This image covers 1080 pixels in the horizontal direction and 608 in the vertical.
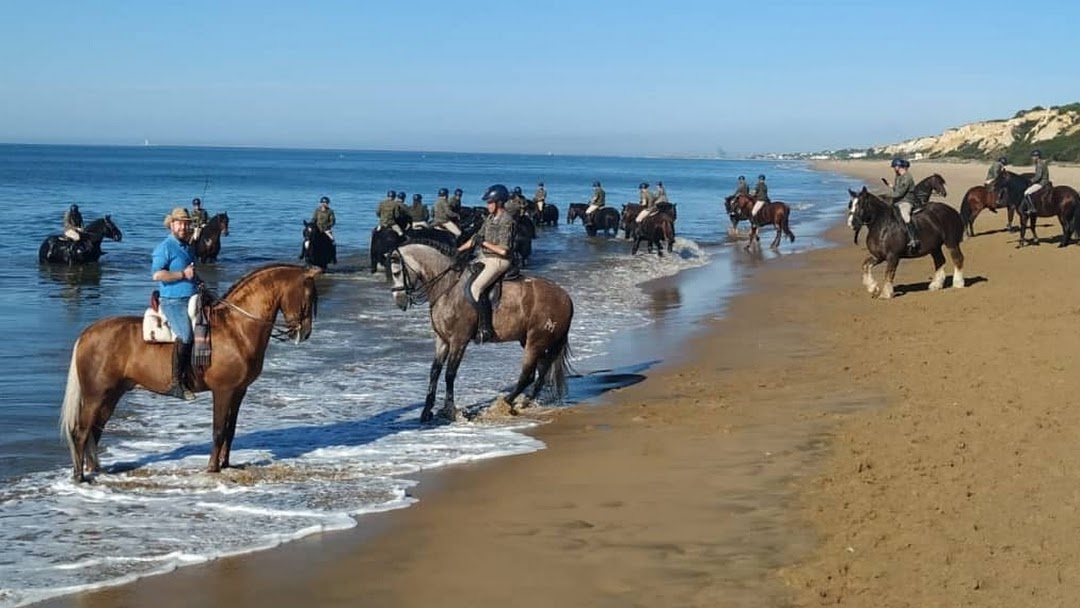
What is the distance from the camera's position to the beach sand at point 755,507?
5.93m

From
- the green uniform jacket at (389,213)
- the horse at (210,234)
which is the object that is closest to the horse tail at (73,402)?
the green uniform jacket at (389,213)

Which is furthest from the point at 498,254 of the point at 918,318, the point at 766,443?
the point at 918,318

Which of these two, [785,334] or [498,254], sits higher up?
[498,254]

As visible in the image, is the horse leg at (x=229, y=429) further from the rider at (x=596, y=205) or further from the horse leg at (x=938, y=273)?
the rider at (x=596, y=205)

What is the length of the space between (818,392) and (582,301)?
925 centimetres

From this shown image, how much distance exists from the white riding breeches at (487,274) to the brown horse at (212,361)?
244cm

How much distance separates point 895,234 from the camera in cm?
1852

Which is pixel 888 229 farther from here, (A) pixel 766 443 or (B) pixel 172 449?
(B) pixel 172 449

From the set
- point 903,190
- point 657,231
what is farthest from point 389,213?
point 903,190

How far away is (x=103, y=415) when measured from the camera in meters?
8.26

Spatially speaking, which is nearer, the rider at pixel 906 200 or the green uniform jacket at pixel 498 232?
the green uniform jacket at pixel 498 232

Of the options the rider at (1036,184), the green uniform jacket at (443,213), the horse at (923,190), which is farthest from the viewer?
the rider at (1036,184)

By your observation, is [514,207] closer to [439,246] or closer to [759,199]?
[439,246]

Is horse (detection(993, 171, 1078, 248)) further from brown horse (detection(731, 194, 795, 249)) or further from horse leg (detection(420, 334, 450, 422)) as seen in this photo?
horse leg (detection(420, 334, 450, 422))
